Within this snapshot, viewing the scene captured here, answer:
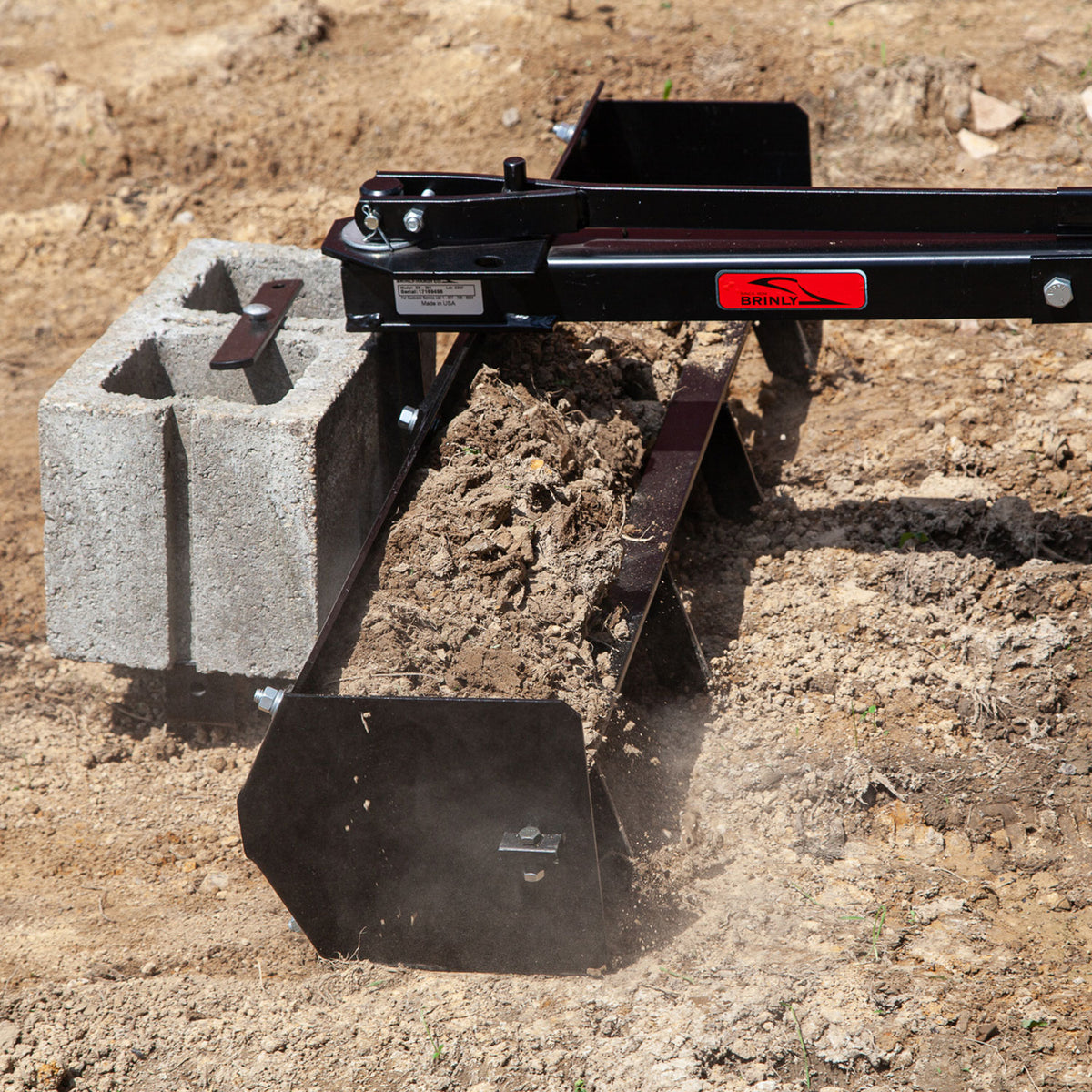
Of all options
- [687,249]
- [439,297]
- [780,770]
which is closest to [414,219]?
[439,297]

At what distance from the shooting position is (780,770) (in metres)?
3.28

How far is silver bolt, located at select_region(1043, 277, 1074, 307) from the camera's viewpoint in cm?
287

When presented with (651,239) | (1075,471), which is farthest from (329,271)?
(1075,471)

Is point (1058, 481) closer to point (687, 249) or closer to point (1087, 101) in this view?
Result: point (687, 249)

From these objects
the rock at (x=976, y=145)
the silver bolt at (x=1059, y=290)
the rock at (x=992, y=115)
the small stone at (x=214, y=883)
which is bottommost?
A: the small stone at (x=214, y=883)

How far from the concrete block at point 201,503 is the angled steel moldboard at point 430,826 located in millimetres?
833

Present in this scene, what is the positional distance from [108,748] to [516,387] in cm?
179

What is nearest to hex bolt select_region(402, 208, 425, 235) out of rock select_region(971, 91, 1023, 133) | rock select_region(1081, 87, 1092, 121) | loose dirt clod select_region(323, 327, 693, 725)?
loose dirt clod select_region(323, 327, 693, 725)

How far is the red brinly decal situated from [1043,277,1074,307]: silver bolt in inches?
17.5

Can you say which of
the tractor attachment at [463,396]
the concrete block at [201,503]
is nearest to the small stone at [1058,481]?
the tractor attachment at [463,396]

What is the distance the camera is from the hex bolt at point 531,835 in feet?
8.38

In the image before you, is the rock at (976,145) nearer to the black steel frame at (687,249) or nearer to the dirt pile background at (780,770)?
the dirt pile background at (780,770)

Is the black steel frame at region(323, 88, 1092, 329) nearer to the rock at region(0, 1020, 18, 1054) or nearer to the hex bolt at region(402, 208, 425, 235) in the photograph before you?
the hex bolt at region(402, 208, 425, 235)

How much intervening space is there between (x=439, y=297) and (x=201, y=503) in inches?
37.3
